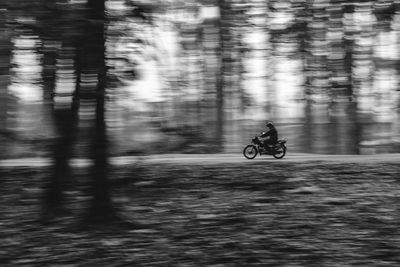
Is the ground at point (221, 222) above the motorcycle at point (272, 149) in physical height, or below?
below

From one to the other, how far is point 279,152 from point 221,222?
9.72 m

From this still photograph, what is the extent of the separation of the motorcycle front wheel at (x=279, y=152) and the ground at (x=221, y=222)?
14.7 feet

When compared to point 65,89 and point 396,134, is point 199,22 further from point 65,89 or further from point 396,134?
point 396,134

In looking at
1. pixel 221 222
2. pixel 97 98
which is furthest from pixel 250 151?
pixel 97 98

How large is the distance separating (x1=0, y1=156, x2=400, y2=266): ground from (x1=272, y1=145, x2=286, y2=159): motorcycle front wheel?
449cm

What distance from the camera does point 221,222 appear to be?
8375 millimetres

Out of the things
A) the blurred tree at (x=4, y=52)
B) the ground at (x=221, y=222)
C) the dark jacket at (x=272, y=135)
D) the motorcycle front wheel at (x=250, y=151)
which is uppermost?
the blurred tree at (x=4, y=52)

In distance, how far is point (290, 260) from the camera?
6.27 metres

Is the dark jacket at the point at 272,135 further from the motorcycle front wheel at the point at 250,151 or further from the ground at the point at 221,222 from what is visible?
the ground at the point at 221,222

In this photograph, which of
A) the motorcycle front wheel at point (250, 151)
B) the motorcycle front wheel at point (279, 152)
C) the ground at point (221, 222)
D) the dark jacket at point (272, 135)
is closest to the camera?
the ground at point (221, 222)

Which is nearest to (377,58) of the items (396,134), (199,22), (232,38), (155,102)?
(232,38)

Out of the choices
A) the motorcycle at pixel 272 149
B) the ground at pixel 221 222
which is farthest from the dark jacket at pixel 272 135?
the ground at pixel 221 222

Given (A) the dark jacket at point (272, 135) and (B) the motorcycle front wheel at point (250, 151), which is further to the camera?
(B) the motorcycle front wheel at point (250, 151)

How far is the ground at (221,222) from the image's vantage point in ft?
21.6
